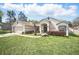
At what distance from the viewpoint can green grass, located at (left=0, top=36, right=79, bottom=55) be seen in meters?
2.00

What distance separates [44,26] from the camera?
2035 millimetres

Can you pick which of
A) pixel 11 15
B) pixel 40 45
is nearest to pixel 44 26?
pixel 40 45

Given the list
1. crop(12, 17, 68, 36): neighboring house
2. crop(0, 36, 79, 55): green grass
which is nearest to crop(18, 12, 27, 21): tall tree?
crop(12, 17, 68, 36): neighboring house

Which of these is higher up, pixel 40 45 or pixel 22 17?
pixel 22 17

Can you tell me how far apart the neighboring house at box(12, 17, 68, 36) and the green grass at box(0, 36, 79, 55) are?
0.07m

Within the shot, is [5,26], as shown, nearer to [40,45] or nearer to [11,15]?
[11,15]

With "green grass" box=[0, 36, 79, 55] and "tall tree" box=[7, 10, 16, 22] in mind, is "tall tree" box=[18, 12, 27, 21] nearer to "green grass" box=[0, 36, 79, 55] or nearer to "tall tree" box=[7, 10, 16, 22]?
"tall tree" box=[7, 10, 16, 22]

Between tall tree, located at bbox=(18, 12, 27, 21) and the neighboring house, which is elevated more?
tall tree, located at bbox=(18, 12, 27, 21)

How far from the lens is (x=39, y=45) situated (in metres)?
2.03

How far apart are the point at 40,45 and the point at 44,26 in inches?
6.4

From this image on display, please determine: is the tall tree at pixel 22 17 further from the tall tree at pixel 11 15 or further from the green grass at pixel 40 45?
the green grass at pixel 40 45

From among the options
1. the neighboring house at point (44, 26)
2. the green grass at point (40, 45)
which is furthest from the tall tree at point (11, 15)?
the green grass at point (40, 45)
